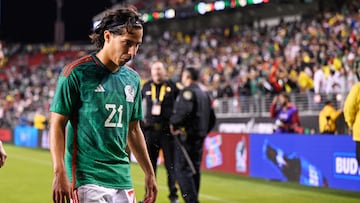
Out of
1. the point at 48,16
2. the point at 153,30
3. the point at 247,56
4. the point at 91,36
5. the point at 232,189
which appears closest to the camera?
the point at 91,36

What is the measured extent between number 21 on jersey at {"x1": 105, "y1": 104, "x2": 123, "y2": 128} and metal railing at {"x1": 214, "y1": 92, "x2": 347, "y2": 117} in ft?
39.8

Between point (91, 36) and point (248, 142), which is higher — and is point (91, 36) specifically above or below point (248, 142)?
above

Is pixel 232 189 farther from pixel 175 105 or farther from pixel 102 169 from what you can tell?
pixel 102 169

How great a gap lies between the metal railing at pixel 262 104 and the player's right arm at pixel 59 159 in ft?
40.9

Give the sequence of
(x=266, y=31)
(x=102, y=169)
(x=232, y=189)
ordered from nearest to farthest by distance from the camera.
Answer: (x=102, y=169) → (x=232, y=189) → (x=266, y=31)

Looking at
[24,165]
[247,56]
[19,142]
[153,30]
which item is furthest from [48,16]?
[24,165]

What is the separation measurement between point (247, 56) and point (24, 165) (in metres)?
11.4

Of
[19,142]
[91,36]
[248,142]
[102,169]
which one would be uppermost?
[91,36]

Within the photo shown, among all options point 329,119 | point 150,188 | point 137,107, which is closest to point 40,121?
point 329,119

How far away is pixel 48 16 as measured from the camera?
6275 centimetres

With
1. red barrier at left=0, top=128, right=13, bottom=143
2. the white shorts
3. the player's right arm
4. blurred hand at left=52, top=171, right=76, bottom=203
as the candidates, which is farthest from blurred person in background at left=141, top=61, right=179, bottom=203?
red barrier at left=0, top=128, right=13, bottom=143

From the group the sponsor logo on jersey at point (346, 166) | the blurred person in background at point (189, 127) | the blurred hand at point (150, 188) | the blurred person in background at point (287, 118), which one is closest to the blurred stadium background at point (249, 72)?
the sponsor logo on jersey at point (346, 166)

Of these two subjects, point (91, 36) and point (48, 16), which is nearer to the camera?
point (91, 36)

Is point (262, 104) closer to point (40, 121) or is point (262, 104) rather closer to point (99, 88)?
point (40, 121)
